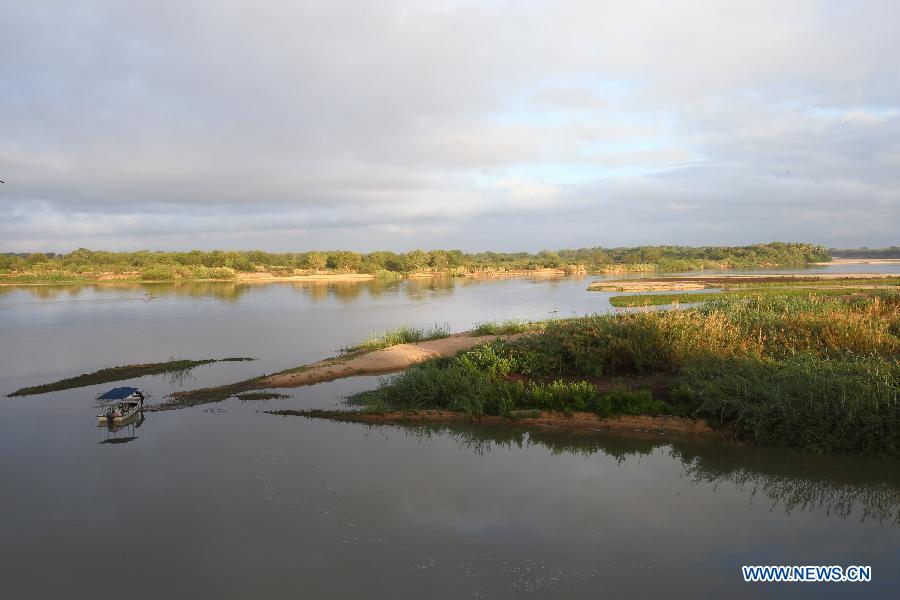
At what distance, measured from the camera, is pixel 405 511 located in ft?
27.0

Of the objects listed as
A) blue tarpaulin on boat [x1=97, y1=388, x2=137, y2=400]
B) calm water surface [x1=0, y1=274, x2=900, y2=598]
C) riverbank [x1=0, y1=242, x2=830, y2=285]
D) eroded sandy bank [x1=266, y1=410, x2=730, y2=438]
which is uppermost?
riverbank [x1=0, y1=242, x2=830, y2=285]

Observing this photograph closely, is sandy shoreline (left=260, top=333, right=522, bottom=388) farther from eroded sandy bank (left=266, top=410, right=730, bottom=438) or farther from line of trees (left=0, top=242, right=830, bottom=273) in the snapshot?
line of trees (left=0, top=242, right=830, bottom=273)

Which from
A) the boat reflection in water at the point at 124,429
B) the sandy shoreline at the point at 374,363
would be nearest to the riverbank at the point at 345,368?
the sandy shoreline at the point at 374,363

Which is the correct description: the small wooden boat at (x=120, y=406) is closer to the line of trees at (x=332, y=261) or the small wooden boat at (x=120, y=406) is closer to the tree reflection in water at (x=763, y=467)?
the tree reflection in water at (x=763, y=467)

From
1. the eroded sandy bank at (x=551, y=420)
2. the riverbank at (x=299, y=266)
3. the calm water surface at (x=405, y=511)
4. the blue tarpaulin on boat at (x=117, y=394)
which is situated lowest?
the calm water surface at (x=405, y=511)

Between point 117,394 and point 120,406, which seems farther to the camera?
point 117,394

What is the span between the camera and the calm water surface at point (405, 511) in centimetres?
658

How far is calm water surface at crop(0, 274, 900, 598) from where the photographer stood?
658 centimetres

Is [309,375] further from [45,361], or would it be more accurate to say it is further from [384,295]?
[384,295]

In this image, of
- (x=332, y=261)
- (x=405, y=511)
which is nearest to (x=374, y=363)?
(x=405, y=511)

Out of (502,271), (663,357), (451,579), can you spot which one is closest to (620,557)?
(451,579)

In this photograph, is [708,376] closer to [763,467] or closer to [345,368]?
[763,467]

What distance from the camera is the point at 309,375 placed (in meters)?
17.5

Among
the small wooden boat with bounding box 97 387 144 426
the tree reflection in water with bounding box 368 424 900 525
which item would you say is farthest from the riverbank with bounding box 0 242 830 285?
the tree reflection in water with bounding box 368 424 900 525
